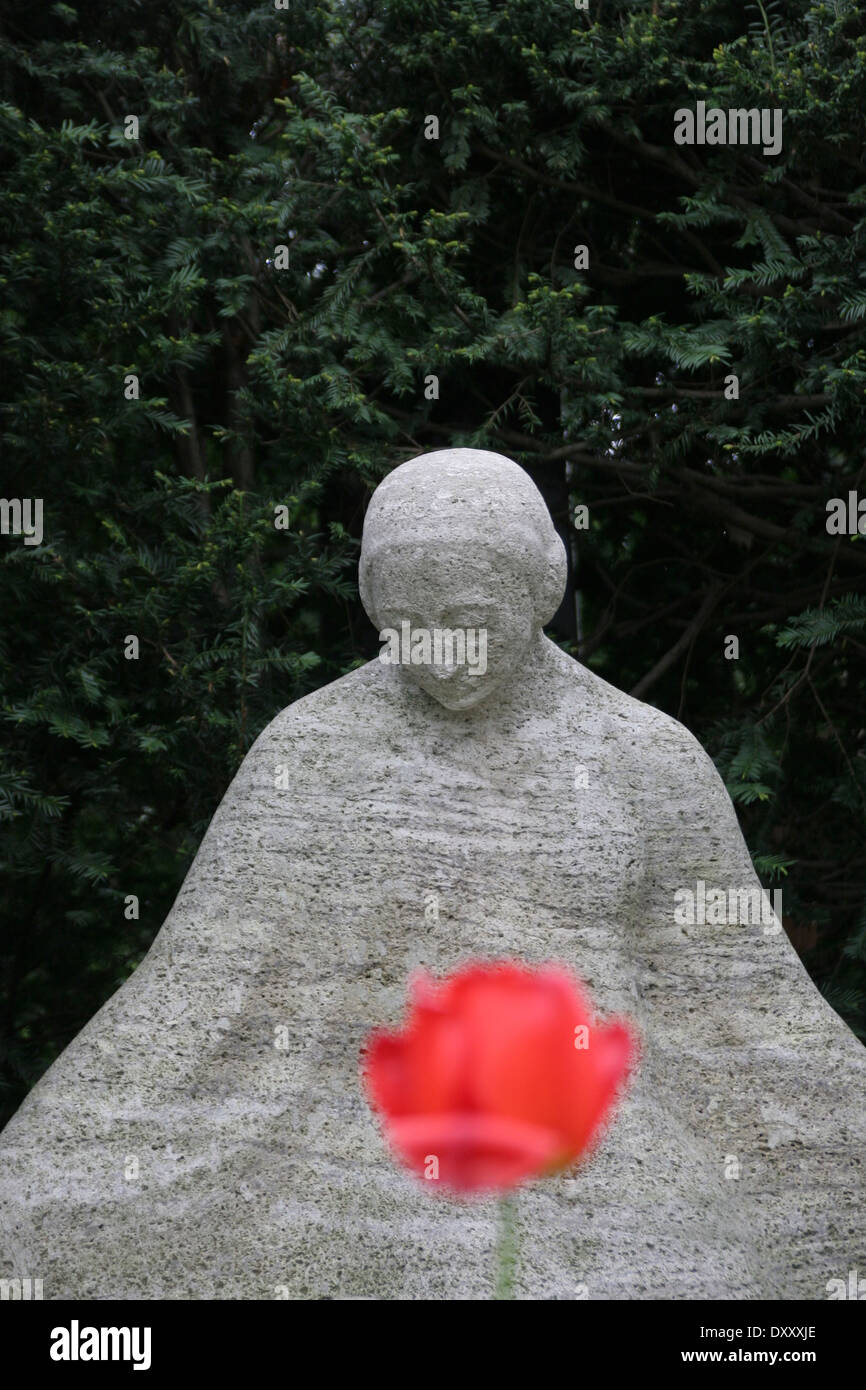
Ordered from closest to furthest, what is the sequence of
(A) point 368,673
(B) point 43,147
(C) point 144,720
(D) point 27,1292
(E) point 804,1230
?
(D) point 27,1292 < (E) point 804,1230 < (A) point 368,673 < (B) point 43,147 < (C) point 144,720

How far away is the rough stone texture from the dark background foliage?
1182mm

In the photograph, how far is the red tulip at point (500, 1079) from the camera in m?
1.53

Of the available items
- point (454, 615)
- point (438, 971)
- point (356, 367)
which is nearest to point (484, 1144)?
point (438, 971)

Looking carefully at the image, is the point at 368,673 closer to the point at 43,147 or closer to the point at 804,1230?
the point at 804,1230

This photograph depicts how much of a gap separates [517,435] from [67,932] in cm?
184

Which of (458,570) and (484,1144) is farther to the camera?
(458,570)

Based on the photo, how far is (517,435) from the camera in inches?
173

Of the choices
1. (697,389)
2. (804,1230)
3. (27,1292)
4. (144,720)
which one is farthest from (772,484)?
(27,1292)

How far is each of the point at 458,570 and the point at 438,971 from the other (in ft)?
2.16

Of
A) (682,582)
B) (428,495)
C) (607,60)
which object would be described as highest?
(607,60)

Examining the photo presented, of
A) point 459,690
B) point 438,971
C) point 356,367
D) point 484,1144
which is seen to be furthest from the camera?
point 356,367

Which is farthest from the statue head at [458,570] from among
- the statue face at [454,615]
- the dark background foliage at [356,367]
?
the dark background foliage at [356,367]

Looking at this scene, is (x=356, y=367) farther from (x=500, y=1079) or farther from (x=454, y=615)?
(x=500, y=1079)

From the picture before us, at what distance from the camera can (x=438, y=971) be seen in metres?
2.62
